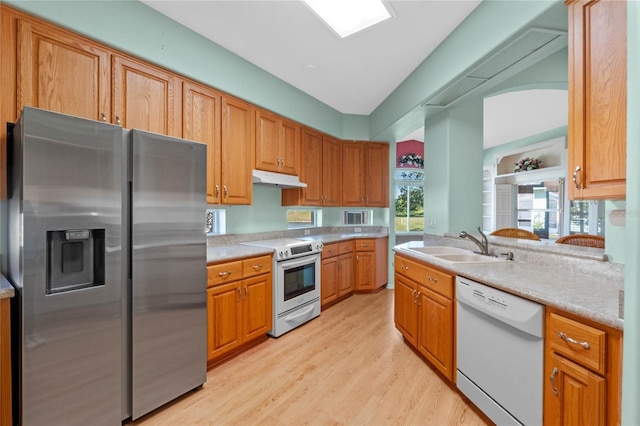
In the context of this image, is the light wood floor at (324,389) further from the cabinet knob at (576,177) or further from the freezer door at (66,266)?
the cabinet knob at (576,177)

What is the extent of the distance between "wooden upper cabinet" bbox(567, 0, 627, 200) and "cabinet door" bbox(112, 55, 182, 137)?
8.62ft

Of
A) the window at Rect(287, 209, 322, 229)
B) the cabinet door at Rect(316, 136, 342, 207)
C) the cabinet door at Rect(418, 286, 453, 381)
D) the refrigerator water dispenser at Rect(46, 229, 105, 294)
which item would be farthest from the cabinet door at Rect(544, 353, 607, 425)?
the window at Rect(287, 209, 322, 229)

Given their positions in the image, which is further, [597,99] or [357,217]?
[357,217]

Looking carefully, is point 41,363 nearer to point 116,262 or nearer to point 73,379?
point 73,379

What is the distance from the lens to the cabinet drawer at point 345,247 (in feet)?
13.0

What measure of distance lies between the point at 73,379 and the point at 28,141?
3.92ft

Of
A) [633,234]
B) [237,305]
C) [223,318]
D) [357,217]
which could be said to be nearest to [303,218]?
[357,217]

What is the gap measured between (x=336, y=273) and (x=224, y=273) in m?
1.89

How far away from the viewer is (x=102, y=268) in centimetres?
155

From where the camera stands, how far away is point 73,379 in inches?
56.7

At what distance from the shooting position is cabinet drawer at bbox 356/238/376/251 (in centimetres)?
425

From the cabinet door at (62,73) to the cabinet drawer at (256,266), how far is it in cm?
150

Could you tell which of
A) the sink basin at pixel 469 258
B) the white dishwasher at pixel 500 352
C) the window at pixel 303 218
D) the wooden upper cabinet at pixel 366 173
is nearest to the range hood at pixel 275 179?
A: the window at pixel 303 218

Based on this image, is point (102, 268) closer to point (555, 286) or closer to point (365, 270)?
point (555, 286)
